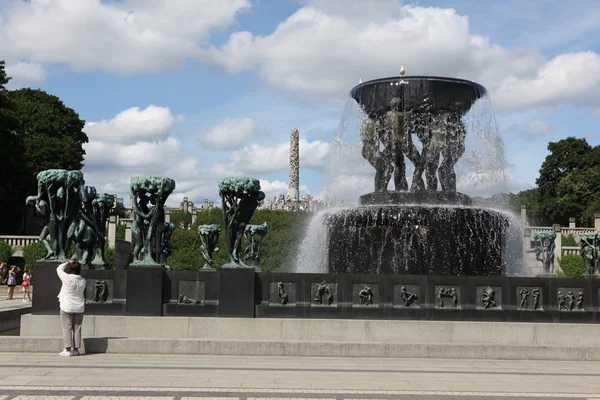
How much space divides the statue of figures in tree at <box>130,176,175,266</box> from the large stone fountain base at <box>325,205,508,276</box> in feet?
17.3

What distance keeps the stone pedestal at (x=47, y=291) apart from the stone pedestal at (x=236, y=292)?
3.33 m

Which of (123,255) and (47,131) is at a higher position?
(47,131)

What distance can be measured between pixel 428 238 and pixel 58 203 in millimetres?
8756

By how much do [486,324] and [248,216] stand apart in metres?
5.36

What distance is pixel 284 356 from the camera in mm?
12852

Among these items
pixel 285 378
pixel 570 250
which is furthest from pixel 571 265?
pixel 285 378

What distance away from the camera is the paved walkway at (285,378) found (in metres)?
9.38

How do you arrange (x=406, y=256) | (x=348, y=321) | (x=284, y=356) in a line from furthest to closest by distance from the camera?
(x=406, y=256), (x=348, y=321), (x=284, y=356)

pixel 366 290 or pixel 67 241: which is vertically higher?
pixel 67 241

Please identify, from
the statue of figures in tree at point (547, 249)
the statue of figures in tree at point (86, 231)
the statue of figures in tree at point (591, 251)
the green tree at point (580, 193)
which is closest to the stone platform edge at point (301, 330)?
the statue of figures in tree at point (86, 231)

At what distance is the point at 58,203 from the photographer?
14914 millimetres

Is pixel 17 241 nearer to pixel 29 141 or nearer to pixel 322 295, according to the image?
pixel 29 141

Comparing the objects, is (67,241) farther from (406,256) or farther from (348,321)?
(406,256)

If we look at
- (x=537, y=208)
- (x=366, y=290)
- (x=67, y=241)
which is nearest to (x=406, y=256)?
(x=366, y=290)
